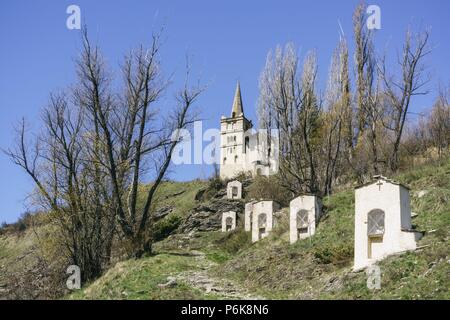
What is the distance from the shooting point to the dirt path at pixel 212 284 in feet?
45.1

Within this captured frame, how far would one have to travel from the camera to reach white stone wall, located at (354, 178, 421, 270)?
1345 cm

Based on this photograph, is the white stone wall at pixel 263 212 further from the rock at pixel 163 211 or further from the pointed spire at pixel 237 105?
the pointed spire at pixel 237 105

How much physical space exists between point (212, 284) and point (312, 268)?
2895 millimetres

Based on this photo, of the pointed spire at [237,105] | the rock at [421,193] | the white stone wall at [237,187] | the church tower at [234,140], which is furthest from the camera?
the pointed spire at [237,105]

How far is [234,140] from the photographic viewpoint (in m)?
68.8

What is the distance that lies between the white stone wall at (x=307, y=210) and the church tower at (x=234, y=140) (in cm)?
4418

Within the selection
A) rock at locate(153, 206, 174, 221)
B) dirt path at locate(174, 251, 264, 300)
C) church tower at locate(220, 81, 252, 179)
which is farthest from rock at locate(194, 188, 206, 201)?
dirt path at locate(174, 251, 264, 300)

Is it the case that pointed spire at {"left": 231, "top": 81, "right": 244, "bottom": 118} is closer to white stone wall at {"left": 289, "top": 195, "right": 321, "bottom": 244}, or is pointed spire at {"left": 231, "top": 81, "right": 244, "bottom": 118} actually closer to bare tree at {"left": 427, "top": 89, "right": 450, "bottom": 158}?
bare tree at {"left": 427, "top": 89, "right": 450, "bottom": 158}

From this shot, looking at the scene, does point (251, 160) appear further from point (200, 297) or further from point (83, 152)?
point (200, 297)

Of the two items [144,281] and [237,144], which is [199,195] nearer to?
[237,144]

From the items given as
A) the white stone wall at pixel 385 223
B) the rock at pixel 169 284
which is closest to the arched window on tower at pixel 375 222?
the white stone wall at pixel 385 223

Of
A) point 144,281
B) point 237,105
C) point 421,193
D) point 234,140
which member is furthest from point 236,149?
point 144,281

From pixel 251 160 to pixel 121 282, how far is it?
4633 cm

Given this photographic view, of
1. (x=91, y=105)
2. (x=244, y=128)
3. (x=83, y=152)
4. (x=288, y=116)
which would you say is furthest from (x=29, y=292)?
(x=244, y=128)
